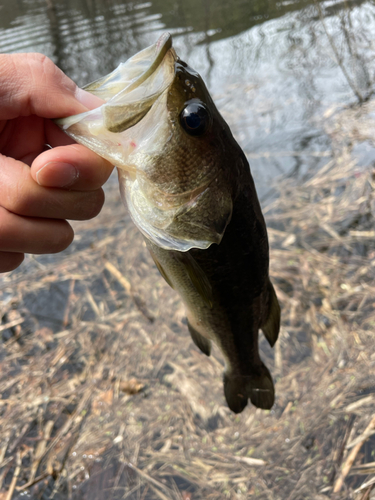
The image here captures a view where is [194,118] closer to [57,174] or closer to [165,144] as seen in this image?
[165,144]

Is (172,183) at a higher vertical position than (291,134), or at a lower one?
higher

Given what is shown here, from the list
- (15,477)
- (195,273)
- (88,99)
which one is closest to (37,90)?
(88,99)

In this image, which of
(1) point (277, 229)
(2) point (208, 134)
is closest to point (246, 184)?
(2) point (208, 134)

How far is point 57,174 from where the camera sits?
1.20 metres

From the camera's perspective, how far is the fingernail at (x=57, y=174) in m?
1.18

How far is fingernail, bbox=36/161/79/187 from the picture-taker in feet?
3.88

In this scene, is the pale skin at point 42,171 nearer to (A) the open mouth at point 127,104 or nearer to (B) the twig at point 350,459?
(A) the open mouth at point 127,104

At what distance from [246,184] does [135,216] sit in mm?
432

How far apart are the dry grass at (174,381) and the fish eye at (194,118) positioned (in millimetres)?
2457

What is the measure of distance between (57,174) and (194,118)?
49cm

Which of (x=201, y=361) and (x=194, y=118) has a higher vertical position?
(x=194, y=118)

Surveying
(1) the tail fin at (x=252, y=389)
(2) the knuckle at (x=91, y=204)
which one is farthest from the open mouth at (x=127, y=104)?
(1) the tail fin at (x=252, y=389)

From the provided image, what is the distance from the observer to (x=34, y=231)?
137 cm

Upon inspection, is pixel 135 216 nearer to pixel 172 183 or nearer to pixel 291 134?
pixel 172 183
